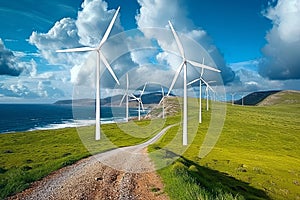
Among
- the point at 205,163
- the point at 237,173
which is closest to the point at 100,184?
the point at 237,173

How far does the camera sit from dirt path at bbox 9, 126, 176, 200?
21.6 meters

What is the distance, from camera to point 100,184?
81.1ft

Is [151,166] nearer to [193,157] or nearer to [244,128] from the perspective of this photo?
[193,157]

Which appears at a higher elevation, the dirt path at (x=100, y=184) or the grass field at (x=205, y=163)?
the dirt path at (x=100, y=184)

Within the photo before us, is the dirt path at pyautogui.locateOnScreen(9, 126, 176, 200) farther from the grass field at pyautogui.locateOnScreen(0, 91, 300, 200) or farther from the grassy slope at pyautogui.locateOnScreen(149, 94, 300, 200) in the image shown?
the grassy slope at pyautogui.locateOnScreen(149, 94, 300, 200)

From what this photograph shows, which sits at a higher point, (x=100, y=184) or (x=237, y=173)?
(x=100, y=184)

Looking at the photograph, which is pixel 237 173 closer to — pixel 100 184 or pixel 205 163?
pixel 205 163

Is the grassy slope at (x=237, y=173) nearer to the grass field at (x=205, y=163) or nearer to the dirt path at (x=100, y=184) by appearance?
the grass field at (x=205, y=163)

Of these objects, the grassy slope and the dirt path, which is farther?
the grassy slope

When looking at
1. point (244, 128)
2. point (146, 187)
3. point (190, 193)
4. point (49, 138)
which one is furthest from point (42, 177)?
point (244, 128)

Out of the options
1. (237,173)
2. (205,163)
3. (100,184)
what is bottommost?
(237,173)

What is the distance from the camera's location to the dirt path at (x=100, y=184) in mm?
21591

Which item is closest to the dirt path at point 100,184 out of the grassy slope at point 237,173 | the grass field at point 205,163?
the grass field at point 205,163

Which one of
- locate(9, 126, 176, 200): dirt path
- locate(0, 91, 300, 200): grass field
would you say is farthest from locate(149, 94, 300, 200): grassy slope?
locate(9, 126, 176, 200): dirt path
